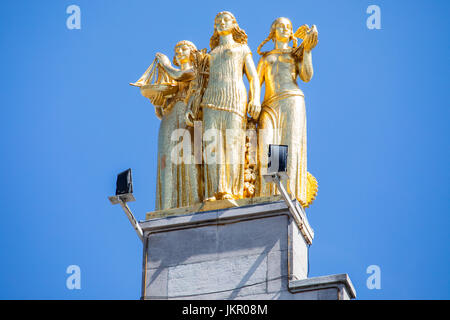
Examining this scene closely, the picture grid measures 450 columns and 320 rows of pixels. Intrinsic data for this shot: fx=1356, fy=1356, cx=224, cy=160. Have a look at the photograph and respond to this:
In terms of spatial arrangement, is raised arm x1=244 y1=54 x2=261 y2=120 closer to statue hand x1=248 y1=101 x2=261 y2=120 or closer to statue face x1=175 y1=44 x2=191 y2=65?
statue hand x1=248 y1=101 x2=261 y2=120

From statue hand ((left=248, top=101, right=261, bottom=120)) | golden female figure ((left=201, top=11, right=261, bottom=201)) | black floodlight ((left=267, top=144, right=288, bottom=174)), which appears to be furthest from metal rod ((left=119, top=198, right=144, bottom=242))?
statue hand ((left=248, top=101, right=261, bottom=120))

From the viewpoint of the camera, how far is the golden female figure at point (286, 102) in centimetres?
2467

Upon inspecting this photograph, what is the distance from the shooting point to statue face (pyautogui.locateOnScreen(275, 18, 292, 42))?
25.9m

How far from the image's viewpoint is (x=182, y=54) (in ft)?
86.6

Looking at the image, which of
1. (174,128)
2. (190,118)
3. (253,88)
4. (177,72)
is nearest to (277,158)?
(253,88)

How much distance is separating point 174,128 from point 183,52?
1.67 meters

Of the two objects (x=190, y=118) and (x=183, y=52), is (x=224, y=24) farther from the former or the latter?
(x=190, y=118)

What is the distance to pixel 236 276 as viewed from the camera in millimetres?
23297

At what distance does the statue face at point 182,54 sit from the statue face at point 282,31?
70.0 inches

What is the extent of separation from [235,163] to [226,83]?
62.7 inches

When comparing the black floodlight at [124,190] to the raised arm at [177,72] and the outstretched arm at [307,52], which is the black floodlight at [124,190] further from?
the outstretched arm at [307,52]

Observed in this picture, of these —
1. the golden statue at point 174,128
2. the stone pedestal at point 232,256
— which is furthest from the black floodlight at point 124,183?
the golden statue at point 174,128
